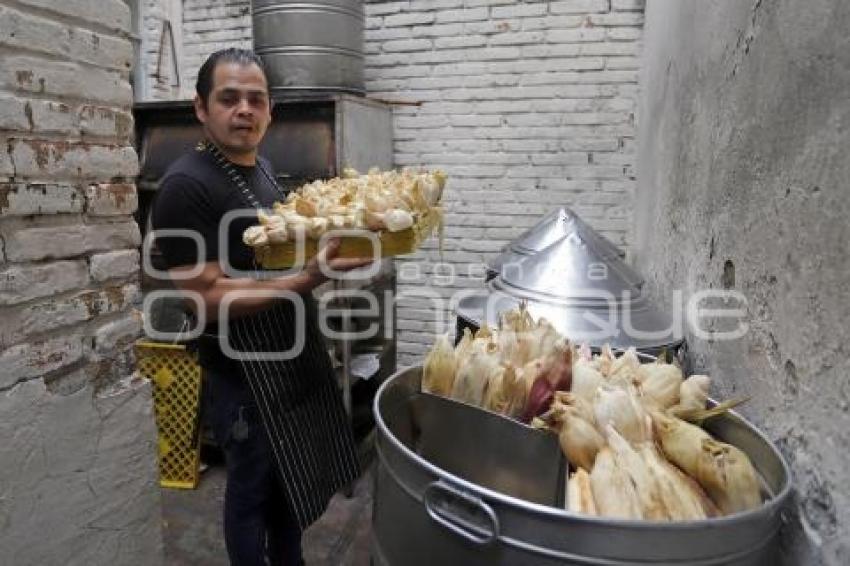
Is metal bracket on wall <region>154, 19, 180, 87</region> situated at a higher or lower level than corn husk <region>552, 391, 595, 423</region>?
higher

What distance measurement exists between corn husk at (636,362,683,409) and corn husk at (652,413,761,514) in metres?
0.12

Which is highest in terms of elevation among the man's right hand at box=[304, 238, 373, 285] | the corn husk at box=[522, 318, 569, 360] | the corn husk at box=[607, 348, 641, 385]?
the man's right hand at box=[304, 238, 373, 285]

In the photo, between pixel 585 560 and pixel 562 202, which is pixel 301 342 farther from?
pixel 562 202

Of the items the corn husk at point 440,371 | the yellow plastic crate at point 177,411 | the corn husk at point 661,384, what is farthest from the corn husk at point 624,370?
the yellow plastic crate at point 177,411

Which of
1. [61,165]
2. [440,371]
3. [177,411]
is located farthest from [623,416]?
[177,411]

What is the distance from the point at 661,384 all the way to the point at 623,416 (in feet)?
0.58

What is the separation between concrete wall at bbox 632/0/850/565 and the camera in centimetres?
97

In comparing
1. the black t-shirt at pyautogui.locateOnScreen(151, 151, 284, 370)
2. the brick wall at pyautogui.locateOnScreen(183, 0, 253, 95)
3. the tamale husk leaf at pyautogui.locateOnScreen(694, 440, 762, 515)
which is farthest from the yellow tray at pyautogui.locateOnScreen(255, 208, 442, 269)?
the brick wall at pyautogui.locateOnScreen(183, 0, 253, 95)

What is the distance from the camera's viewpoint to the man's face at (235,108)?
2068 millimetres

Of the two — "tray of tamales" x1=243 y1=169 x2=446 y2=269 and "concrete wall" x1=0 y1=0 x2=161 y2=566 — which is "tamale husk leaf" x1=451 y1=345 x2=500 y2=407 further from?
"concrete wall" x1=0 y1=0 x2=161 y2=566

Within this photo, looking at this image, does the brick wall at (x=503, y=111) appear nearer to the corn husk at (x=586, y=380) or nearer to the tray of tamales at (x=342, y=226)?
the tray of tamales at (x=342, y=226)

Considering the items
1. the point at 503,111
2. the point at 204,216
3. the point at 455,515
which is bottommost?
the point at 455,515

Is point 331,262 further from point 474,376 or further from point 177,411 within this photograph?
point 177,411

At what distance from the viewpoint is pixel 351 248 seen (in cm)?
202
